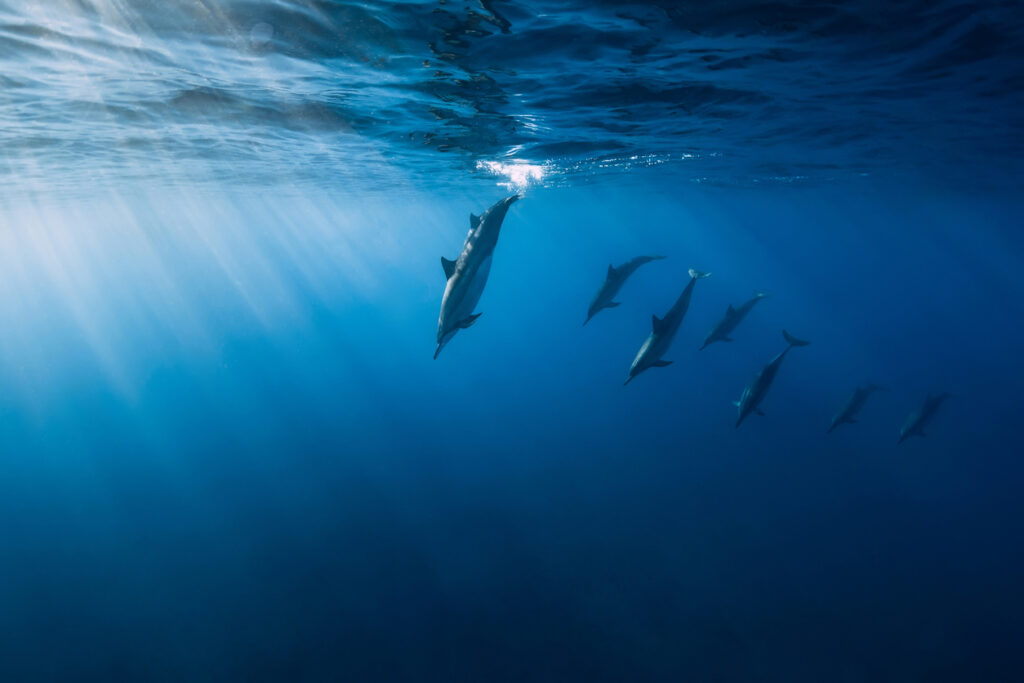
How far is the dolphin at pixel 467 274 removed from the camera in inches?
160

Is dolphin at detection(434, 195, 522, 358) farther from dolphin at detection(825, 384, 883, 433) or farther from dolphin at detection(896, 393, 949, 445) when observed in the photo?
dolphin at detection(896, 393, 949, 445)

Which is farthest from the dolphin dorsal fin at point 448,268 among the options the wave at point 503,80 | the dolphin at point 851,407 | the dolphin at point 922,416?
the dolphin at point 922,416

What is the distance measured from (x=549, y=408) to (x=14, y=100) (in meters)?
22.8

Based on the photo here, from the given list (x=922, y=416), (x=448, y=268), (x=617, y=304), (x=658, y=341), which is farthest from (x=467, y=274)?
(x=922, y=416)

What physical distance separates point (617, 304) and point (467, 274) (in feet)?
13.1

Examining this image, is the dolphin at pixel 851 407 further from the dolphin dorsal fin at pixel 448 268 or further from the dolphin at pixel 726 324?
the dolphin dorsal fin at pixel 448 268

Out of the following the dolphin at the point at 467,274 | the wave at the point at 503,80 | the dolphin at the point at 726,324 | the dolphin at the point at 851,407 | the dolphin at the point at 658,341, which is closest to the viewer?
the dolphin at the point at 467,274

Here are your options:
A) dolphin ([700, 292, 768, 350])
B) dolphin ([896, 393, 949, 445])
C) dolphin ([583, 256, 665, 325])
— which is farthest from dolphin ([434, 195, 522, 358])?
dolphin ([896, 393, 949, 445])

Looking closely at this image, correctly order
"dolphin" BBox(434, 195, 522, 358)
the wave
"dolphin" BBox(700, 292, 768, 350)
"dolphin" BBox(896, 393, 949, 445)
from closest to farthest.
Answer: "dolphin" BBox(434, 195, 522, 358), the wave, "dolphin" BBox(700, 292, 768, 350), "dolphin" BBox(896, 393, 949, 445)

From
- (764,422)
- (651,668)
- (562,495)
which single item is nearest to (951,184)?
(764,422)

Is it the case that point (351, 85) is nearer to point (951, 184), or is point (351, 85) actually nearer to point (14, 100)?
point (14, 100)

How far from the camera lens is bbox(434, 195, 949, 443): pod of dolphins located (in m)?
4.12

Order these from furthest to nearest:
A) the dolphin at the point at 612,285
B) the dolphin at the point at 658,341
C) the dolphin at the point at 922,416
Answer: the dolphin at the point at 922,416 < the dolphin at the point at 612,285 < the dolphin at the point at 658,341

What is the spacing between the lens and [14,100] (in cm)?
1082
